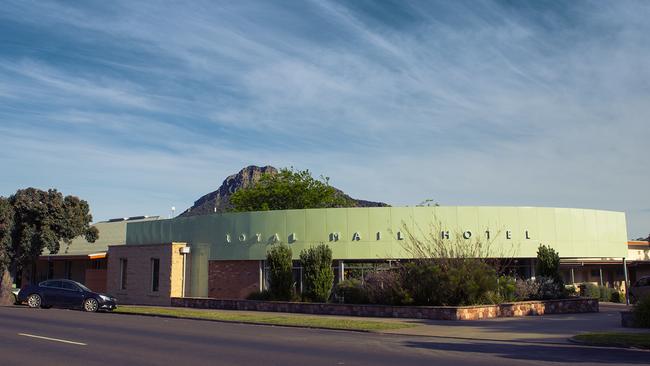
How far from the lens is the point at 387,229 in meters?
33.0

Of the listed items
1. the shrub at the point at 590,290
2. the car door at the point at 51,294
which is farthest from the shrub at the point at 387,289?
the shrub at the point at 590,290

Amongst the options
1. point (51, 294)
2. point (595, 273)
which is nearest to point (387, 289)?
point (51, 294)

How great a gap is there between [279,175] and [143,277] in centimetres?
3438

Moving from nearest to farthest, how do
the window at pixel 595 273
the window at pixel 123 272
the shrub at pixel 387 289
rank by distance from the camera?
1. the shrub at pixel 387 289
2. the window at pixel 123 272
3. the window at pixel 595 273

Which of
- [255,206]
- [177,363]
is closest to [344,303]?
[177,363]

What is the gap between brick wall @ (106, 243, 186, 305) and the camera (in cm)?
3431

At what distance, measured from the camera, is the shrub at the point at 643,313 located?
18.2m

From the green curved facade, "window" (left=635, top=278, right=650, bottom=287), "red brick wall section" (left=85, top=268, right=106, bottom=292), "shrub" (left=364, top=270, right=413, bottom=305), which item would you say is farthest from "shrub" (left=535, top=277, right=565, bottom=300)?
"red brick wall section" (left=85, top=268, right=106, bottom=292)

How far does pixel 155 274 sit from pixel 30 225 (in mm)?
7174

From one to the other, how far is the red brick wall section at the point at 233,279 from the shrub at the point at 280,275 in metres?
4.25

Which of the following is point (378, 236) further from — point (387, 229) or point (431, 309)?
point (431, 309)

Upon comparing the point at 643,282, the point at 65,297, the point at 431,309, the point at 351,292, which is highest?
the point at 643,282

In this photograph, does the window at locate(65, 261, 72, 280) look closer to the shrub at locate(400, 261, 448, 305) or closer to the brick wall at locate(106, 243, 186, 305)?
the brick wall at locate(106, 243, 186, 305)

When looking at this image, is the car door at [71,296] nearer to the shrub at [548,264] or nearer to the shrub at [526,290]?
the shrub at [526,290]
